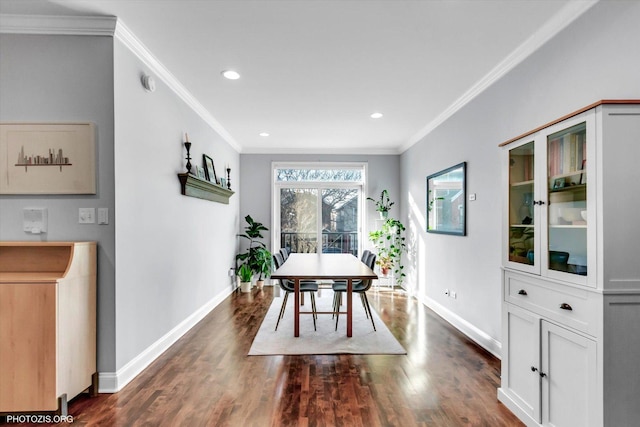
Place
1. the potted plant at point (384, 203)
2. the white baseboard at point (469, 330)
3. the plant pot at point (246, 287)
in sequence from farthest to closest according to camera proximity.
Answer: the potted plant at point (384, 203)
the plant pot at point (246, 287)
the white baseboard at point (469, 330)

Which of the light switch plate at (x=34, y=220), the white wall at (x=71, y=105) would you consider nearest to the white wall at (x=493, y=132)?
the white wall at (x=71, y=105)

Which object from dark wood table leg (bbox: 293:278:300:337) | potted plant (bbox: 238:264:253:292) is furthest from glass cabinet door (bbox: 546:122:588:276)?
potted plant (bbox: 238:264:253:292)

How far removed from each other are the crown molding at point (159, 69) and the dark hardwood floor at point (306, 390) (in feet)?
8.29

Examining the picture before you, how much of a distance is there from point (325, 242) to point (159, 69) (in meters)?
4.34

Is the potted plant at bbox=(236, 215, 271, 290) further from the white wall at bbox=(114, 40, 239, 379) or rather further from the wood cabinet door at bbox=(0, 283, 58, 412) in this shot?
the wood cabinet door at bbox=(0, 283, 58, 412)

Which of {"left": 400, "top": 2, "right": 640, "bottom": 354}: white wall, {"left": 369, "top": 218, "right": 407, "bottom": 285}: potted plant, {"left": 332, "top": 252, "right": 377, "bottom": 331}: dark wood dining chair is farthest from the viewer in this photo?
{"left": 369, "top": 218, "right": 407, "bottom": 285}: potted plant

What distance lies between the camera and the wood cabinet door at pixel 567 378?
158 cm

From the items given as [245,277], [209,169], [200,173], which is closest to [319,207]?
[245,277]

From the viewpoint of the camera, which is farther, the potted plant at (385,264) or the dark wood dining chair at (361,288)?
the potted plant at (385,264)

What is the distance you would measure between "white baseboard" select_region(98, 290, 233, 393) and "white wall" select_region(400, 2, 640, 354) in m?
3.03

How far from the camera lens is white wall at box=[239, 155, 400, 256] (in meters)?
6.46

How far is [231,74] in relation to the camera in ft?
10.4

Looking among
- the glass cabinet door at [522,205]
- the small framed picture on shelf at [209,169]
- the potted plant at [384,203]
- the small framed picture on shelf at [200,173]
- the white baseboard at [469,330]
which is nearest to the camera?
the glass cabinet door at [522,205]

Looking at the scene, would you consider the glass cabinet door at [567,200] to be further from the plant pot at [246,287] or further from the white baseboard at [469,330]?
the plant pot at [246,287]
